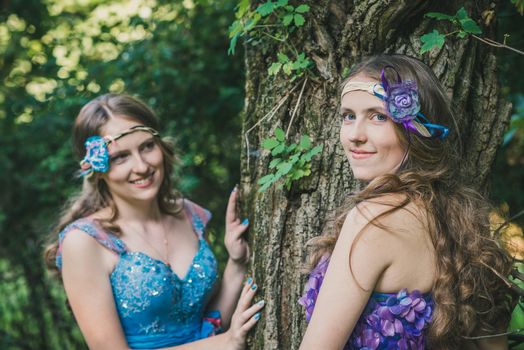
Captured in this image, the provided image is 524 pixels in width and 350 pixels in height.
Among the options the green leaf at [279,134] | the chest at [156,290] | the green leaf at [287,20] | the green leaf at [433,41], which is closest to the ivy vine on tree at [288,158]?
the green leaf at [279,134]

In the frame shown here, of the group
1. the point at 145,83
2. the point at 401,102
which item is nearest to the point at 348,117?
the point at 401,102

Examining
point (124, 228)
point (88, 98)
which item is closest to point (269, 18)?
point (124, 228)

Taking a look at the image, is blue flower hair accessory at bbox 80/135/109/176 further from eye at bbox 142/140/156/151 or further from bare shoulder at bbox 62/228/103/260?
bare shoulder at bbox 62/228/103/260

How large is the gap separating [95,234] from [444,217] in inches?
67.2

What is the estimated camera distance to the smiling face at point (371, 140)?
1827 mm

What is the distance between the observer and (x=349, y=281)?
173 cm

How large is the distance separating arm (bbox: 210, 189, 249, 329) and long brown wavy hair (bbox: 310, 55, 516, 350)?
768 millimetres

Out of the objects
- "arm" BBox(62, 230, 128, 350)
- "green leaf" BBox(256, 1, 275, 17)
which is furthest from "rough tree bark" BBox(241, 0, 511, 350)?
"arm" BBox(62, 230, 128, 350)

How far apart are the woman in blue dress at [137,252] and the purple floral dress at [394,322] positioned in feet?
2.19

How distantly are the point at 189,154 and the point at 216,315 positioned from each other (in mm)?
1391

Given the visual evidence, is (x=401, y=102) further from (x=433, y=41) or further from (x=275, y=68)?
(x=275, y=68)

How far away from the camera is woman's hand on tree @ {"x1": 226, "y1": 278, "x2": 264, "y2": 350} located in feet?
7.61

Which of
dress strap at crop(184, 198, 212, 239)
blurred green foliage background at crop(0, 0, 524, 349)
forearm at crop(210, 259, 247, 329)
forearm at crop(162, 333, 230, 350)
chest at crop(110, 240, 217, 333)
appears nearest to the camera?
forearm at crop(162, 333, 230, 350)

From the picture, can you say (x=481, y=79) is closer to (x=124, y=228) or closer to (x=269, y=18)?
(x=269, y=18)
